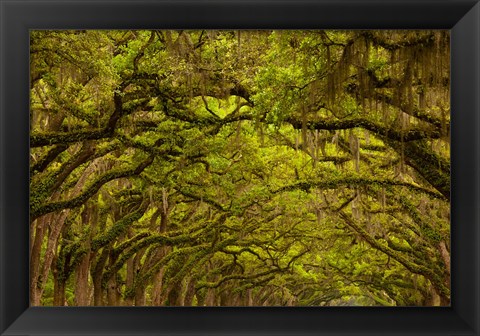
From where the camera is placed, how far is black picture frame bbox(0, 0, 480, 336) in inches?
154

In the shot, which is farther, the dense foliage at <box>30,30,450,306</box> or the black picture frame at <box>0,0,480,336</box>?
the dense foliage at <box>30,30,450,306</box>

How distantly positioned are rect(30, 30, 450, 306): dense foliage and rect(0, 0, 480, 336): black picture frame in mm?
4951

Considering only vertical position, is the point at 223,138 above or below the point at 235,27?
below

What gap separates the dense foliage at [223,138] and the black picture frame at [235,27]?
4951 mm

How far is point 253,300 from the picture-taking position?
3453 centimetres

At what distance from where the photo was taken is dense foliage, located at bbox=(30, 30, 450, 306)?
10.2 meters

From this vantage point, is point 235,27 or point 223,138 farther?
point 223,138

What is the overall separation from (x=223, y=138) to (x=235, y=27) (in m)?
10.9

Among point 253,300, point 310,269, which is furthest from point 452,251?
point 253,300

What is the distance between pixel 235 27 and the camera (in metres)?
3.92

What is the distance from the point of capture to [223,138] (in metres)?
14.9

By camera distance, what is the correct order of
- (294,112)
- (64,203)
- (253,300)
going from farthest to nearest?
(253,300)
(64,203)
(294,112)
